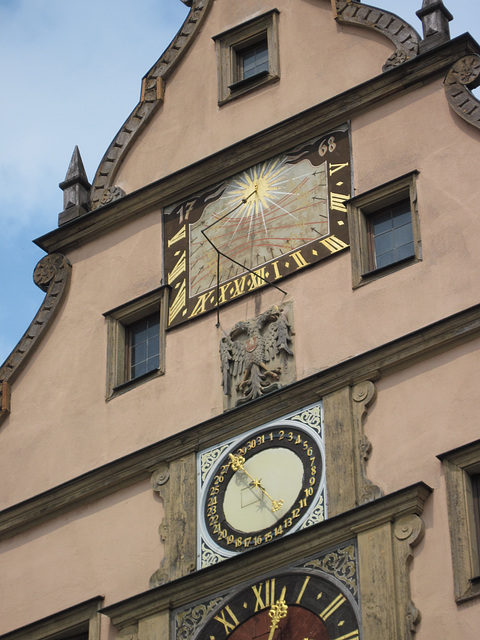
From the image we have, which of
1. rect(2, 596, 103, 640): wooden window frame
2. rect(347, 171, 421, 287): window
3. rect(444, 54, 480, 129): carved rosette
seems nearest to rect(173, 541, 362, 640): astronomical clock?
rect(2, 596, 103, 640): wooden window frame

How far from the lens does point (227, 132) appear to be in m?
20.1

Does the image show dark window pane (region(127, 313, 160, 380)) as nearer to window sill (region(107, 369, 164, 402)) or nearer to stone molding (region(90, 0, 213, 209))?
window sill (region(107, 369, 164, 402))

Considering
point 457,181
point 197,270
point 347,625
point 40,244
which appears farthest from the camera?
point 40,244

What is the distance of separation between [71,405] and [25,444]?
584 mm

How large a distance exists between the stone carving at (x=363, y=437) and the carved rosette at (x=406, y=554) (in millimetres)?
400

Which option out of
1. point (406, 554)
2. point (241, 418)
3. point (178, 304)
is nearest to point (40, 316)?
point (178, 304)

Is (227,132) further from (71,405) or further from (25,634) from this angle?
(25,634)

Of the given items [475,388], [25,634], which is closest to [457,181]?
[475,388]

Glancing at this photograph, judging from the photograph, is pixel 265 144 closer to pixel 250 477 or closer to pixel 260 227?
pixel 260 227

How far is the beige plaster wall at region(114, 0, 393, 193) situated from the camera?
19.6 m

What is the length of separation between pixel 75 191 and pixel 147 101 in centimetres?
114

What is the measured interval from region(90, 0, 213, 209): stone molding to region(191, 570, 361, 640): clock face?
5141mm


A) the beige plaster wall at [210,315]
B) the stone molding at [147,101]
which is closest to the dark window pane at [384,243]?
the beige plaster wall at [210,315]

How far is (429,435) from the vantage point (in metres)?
16.8
